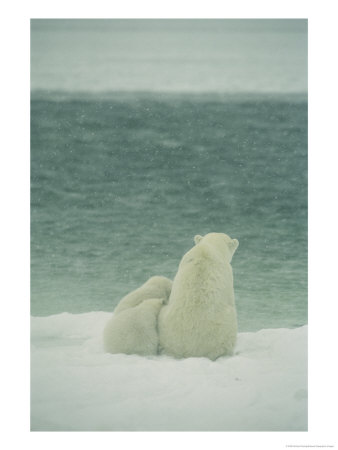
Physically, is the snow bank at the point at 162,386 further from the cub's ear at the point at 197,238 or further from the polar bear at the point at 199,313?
the cub's ear at the point at 197,238

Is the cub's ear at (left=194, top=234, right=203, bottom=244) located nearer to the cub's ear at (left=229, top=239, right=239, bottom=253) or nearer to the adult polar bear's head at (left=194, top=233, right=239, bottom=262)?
the adult polar bear's head at (left=194, top=233, right=239, bottom=262)

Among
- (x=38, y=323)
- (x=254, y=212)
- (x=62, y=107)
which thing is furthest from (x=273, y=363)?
(x=62, y=107)

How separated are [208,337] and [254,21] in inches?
113

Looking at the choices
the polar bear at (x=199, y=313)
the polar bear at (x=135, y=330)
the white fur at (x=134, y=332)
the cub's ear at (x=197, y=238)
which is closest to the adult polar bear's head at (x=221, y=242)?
the cub's ear at (x=197, y=238)

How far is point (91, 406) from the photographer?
4.85 metres

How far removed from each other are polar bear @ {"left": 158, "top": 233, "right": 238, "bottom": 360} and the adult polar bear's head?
0.18m

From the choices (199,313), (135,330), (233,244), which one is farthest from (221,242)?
(135,330)

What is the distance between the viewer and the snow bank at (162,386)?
4664 mm

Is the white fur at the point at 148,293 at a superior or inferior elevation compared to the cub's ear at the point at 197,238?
→ inferior

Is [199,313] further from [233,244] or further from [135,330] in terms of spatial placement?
[233,244]

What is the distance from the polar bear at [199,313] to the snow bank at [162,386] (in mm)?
111

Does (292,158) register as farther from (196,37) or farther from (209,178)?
(196,37)

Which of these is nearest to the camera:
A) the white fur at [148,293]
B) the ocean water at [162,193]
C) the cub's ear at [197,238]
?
the white fur at [148,293]

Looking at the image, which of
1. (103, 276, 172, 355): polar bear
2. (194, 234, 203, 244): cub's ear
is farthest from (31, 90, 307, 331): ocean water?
(103, 276, 172, 355): polar bear
